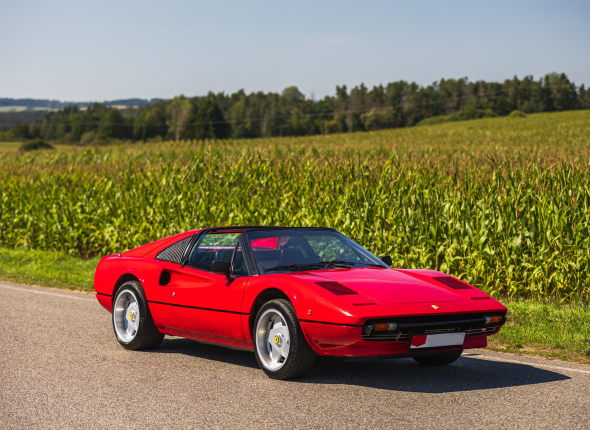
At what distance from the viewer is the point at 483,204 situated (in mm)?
10648

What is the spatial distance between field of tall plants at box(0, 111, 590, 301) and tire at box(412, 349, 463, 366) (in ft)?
14.9

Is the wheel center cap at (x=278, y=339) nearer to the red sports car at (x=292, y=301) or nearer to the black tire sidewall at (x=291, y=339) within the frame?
the red sports car at (x=292, y=301)

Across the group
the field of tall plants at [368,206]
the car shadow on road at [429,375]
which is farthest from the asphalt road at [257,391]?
the field of tall plants at [368,206]

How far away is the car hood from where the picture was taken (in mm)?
4988

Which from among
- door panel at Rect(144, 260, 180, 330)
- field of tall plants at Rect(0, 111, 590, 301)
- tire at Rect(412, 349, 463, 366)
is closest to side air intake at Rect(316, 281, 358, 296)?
tire at Rect(412, 349, 463, 366)

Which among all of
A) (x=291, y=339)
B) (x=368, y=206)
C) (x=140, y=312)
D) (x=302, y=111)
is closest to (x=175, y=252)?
(x=140, y=312)

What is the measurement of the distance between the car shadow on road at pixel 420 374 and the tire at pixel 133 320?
53 cm

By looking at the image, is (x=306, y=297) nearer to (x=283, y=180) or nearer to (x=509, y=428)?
(x=509, y=428)

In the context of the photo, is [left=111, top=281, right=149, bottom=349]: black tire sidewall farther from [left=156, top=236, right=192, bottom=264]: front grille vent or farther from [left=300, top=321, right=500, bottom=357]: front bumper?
[left=300, top=321, right=500, bottom=357]: front bumper

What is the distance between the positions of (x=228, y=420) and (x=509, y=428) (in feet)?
5.95

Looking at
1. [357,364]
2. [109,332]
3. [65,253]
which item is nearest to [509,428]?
[357,364]

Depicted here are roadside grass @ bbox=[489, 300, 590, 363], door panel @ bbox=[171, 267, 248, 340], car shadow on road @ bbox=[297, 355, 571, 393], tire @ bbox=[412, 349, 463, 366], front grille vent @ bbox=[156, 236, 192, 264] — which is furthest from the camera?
front grille vent @ bbox=[156, 236, 192, 264]

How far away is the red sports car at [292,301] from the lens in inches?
190

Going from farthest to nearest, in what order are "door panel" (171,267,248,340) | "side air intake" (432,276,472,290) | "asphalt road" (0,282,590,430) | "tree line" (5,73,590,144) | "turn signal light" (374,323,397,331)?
"tree line" (5,73,590,144)
"door panel" (171,267,248,340)
"side air intake" (432,276,472,290)
"turn signal light" (374,323,397,331)
"asphalt road" (0,282,590,430)
